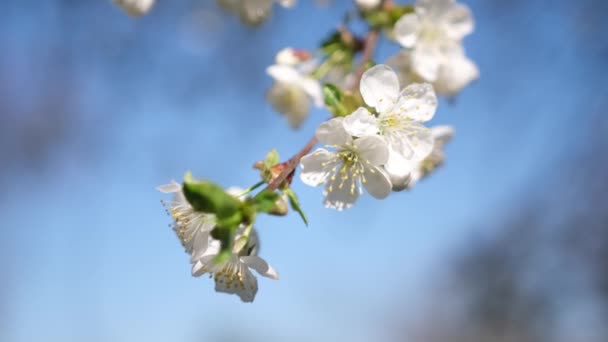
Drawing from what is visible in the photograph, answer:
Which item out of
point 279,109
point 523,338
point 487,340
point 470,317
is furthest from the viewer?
point 487,340

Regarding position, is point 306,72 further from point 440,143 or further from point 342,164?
point 342,164

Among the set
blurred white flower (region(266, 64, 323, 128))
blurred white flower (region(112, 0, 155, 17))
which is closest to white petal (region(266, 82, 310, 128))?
blurred white flower (region(266, 64, 323, 128))

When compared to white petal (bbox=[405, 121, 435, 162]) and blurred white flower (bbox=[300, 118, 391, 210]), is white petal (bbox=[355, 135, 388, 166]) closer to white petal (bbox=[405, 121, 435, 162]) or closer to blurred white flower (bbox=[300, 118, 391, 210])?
blurred white flower (bbox=[300, 118, 391, 210])

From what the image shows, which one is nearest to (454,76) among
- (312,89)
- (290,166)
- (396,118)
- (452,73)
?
(452,73)

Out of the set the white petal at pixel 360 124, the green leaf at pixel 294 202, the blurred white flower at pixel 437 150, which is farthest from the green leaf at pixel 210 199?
the blurred white flower at pixel 437 150

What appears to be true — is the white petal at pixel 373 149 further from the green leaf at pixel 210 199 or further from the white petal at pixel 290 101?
the white petal at pixel 290 101

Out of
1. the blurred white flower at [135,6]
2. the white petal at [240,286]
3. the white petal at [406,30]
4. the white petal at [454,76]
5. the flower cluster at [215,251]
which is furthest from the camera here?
the blurred white flower at [135,6]

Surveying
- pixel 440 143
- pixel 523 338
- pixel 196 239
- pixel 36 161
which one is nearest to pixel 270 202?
pixel 196 239
